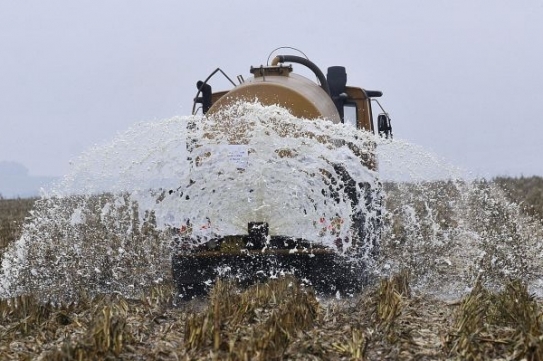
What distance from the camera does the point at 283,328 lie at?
5406 millimetres

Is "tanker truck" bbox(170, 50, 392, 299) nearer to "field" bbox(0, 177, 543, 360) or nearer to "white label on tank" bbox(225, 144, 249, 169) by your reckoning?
"white label on tank" bbox(225, 144, 249, 169)

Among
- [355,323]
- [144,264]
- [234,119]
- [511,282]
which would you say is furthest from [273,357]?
[144,264]

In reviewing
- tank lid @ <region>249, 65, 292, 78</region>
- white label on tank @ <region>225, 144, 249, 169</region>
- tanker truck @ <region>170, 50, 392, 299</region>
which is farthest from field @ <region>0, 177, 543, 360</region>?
tank lid @ <region>249, 65, 292, 78</region>

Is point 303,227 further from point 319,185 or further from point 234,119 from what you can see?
point 234,119

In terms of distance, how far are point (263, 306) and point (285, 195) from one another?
2.12 m

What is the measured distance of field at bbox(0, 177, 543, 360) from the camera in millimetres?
5012

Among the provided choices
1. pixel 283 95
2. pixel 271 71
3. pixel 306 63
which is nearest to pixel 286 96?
pixel 283 95

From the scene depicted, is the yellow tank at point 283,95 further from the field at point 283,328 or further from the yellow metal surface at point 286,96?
the field at point 283,328

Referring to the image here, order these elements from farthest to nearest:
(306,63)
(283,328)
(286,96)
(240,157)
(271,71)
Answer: (306,63) → (271,71) → (286,96) → (240,157) → (283,328)

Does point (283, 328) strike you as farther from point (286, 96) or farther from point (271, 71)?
point (271, 71)

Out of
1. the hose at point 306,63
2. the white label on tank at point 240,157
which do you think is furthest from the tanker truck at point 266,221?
the hose at point 306,63

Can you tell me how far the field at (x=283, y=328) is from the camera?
501 centimetres

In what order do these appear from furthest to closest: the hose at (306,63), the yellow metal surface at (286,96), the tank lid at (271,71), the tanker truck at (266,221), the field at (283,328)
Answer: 1. the hose at (306,63)
2. the tank lid at (271,71)
3. the yellow metal surface at (286,96)
4. the tanker truck at (266,221)
5. the field at (283,328)

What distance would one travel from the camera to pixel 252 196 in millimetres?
8547
